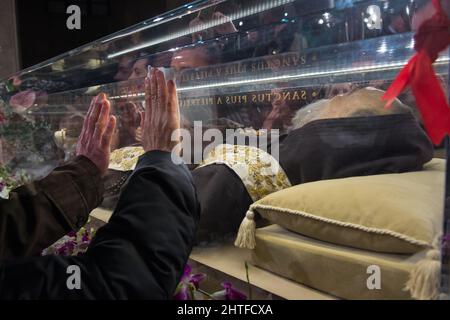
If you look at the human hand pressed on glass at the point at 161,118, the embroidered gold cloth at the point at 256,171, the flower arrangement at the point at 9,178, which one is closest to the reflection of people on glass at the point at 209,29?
the human hand pressed on glass at the point at 161,118

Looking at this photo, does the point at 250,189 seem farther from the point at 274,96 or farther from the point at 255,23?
the point at 255,23

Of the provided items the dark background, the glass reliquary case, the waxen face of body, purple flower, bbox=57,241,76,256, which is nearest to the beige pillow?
the glass reliquary case

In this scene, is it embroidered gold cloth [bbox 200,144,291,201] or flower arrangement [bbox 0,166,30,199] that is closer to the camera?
embroidered gold cloth [bbox 200,144,291,201]

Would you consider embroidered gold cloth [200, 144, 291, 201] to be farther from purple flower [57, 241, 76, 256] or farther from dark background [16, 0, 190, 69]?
dark background [16, 0, 190, 69]

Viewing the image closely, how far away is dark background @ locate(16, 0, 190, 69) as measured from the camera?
1.60m

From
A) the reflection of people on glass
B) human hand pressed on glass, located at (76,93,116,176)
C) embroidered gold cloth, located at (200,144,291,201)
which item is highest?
the reflection of people on glass

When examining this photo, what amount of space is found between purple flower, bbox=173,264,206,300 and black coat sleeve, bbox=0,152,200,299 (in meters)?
0.03

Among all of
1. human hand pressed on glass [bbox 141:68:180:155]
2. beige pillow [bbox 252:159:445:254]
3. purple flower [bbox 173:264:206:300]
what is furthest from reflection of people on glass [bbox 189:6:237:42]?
purple flower [bbox 173:264:206:300]

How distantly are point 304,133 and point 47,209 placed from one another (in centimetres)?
51

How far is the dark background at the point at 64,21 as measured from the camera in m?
1.60

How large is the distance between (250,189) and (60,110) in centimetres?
74

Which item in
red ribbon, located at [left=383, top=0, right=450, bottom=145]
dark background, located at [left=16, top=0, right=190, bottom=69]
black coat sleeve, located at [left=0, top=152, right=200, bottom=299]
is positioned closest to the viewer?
red ribbon, located at [left=383, top=0, right=450, bottom=145]

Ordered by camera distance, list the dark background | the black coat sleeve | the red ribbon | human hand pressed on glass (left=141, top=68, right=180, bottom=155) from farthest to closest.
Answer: the dark background → human hand pressed on glass (left=141, top=68, right=180, bottom=155) → the black coat sleeve → the red ribbon

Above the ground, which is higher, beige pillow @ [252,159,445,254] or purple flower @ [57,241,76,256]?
beige pillow @ [252,159,445,254]
